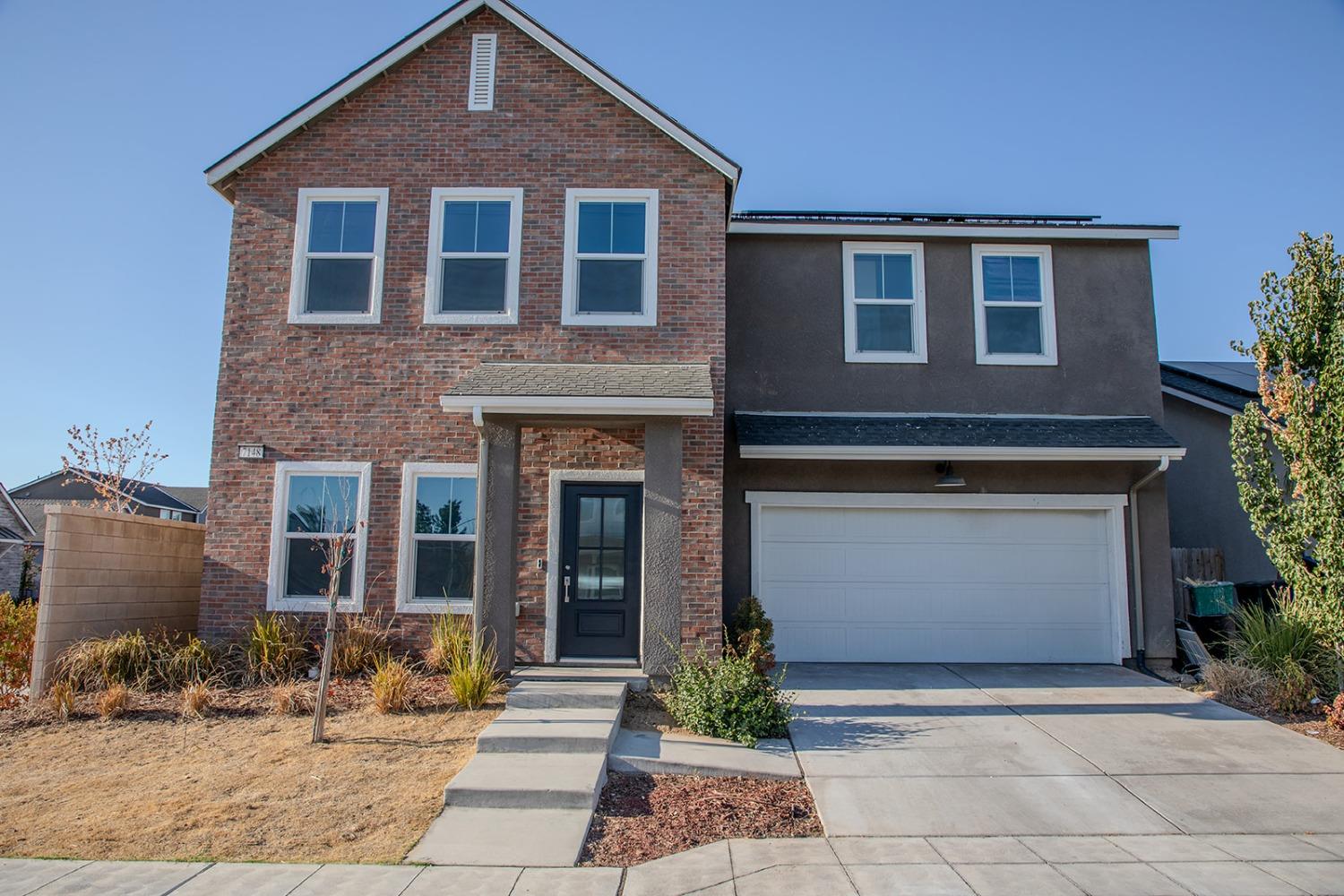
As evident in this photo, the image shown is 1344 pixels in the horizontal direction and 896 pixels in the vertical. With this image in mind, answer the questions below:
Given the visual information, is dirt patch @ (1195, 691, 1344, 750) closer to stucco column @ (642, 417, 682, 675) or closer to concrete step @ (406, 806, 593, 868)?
stucco column @ (642, 417, 682, 675)

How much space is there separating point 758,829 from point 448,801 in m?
2.24

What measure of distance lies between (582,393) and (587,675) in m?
2.93

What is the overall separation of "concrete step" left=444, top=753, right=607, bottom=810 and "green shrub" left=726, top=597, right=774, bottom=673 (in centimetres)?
252

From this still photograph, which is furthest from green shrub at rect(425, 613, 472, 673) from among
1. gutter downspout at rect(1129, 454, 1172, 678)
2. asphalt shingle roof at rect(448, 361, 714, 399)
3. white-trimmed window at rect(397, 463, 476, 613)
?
gutter downspout at rect(1129, 454, 1172, 678)

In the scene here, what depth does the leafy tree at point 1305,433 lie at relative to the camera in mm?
9055

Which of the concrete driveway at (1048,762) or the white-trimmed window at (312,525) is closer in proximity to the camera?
the concrete driveway at (1048,762)

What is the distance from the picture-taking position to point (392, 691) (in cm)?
873

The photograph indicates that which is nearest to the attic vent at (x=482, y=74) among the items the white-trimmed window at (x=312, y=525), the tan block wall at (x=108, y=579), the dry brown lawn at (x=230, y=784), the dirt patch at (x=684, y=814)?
the white-trimmed window at (x=312, y=525)

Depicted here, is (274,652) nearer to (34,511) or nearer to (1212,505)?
(1212,505)

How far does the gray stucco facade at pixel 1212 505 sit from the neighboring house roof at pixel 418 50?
8.12 metres

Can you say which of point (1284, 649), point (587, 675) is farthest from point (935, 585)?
point (587, 675)

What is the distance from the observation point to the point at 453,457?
34.5ft

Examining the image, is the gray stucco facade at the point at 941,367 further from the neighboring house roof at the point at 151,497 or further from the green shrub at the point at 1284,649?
the neighboring house roof at the point at 151,497

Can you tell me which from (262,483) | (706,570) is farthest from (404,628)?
(706,570)
